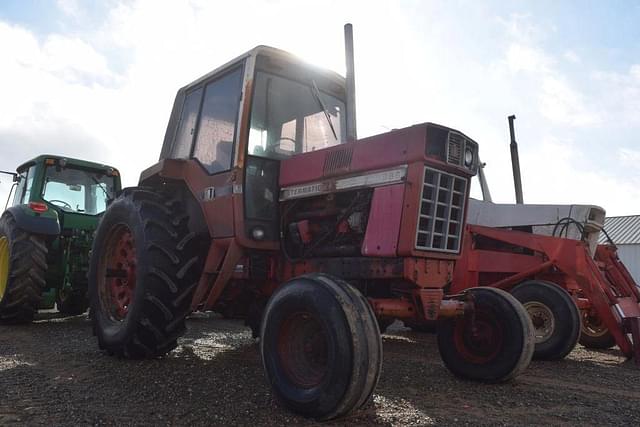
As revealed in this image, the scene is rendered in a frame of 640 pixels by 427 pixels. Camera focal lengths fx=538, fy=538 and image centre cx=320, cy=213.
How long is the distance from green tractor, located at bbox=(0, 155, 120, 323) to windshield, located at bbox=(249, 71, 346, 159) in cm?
428

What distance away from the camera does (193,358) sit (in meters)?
5.00

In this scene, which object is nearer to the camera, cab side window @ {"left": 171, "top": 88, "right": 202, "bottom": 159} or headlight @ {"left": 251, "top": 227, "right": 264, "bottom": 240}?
headlight @ {"left": 251, "top": 227, "right": 264, "bottom": 240}

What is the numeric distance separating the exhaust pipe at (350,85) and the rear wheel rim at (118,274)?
231 cm

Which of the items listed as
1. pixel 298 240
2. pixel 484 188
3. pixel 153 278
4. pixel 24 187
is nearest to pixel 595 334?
pixel 484 188

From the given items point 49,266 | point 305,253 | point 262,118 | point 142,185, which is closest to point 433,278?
point 305,253

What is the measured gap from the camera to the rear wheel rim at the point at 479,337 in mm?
4324

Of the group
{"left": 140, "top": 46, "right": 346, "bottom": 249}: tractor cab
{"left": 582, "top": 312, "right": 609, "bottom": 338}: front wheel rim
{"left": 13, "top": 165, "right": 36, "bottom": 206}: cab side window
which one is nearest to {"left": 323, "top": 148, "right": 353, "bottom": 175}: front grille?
{"left": 140, "top": 46, "right": 346, "bottom": 249}: tractor cab

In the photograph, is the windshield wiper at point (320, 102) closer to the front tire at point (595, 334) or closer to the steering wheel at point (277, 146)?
the steering wheel at point (277, 146)

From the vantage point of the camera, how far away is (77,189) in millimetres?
8672

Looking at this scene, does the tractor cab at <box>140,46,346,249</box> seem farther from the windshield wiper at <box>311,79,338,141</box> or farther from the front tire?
the front tire

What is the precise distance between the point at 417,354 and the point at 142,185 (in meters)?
3.45

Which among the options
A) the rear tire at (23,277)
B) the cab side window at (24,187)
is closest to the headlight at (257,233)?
the rear tire at (23,277)

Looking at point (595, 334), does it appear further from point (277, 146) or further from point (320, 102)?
point (277, 146)

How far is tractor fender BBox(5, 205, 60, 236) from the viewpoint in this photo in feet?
23.8
